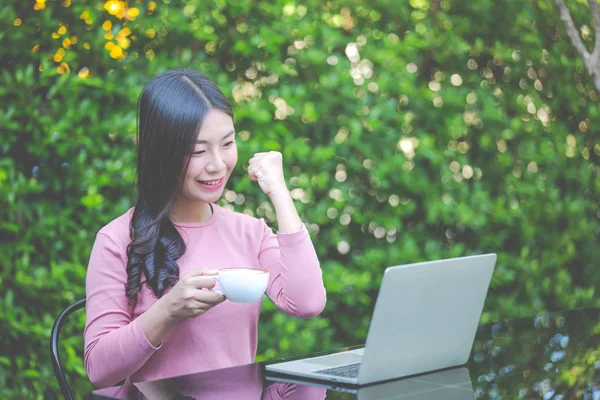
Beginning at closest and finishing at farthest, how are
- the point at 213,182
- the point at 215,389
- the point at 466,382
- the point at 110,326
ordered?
the point at 215,389
the point at 466,382
the point at 110,326
the point at 213,182

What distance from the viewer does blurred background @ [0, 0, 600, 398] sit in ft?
9.41

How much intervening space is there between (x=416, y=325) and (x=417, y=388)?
0.11 metres

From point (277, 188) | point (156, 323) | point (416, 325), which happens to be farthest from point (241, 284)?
point (277, 188)

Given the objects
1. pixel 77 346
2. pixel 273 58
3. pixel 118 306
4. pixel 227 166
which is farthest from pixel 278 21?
pixel 118 306

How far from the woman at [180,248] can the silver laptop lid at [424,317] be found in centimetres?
33

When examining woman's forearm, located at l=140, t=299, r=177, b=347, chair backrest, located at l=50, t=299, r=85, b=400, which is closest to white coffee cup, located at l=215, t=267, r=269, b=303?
woman's forearm, located at l=140, t=299, r=177, b=347

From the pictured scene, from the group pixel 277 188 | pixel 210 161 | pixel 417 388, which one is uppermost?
pixel 210 161

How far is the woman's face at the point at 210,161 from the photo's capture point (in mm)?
1790

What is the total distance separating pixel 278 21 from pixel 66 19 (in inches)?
29.8

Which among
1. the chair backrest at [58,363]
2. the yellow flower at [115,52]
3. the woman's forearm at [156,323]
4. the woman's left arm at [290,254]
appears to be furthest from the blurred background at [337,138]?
the woman's forearm at [156,323]

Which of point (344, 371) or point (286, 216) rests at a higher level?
point (286, 216)

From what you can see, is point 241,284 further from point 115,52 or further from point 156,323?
point 115,52

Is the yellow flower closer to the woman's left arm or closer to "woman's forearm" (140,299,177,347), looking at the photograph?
the woman's left arm

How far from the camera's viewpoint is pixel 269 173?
1.90m
